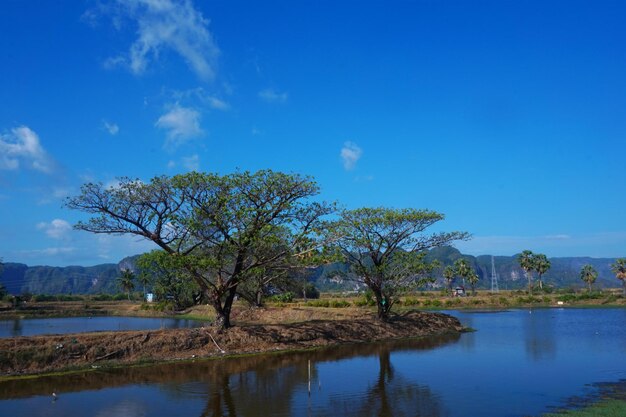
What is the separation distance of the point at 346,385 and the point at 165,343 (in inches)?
518

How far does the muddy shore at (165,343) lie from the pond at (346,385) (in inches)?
66.5

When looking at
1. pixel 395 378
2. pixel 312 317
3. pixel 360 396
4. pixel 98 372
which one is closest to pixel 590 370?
pixel 395 378

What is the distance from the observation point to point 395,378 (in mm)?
24422

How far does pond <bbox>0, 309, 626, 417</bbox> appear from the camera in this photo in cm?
1855

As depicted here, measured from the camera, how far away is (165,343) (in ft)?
99.3

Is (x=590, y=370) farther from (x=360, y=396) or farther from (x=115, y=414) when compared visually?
(x=115, y=414)

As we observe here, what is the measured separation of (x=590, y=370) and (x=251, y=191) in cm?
2245

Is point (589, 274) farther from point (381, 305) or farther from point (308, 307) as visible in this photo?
point (381, 305)

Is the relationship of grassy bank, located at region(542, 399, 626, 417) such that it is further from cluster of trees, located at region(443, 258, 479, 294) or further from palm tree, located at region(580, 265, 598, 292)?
cluster of trees, located at region(443, 258, 479, 294)

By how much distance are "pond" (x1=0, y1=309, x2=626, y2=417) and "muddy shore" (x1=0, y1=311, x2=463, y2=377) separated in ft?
5.54

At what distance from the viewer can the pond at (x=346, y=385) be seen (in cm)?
1855

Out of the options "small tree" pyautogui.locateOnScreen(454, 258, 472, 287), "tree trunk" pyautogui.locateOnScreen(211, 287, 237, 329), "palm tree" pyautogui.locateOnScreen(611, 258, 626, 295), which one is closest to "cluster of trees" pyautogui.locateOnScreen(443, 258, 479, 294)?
"small tree" pyautogui.locateOnScreen(454, 258, 472, 287)

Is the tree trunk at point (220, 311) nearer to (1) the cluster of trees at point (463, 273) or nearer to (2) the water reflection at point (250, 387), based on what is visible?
(2) the water reflection at point (250, 387)

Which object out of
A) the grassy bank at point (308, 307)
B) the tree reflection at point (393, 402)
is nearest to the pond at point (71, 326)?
the grassy bank at point (308, 307)
